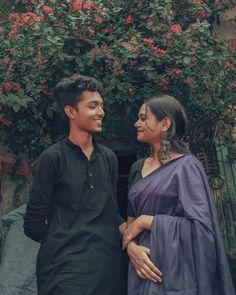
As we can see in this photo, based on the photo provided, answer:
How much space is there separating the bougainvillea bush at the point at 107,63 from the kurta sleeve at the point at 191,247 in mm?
1759

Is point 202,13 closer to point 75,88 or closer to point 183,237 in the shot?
point 75,88

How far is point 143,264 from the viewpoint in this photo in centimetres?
292

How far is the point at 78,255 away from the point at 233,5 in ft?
14.2

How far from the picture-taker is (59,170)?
128 inches

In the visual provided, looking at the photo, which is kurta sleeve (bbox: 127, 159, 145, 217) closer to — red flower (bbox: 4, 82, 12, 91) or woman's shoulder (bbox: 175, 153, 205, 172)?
woman's shoulder (bbox: 175, 153, 205, 172)

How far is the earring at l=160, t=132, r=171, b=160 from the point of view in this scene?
3219 millimetres

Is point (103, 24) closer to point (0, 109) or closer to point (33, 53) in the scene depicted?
point (33, 53)

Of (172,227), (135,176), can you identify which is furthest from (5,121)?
(172,227)

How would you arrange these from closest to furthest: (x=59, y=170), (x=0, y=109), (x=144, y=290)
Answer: (x=144, y=290) < (x=59, y=170) < (x=0, y=109)

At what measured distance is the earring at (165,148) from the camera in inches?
127

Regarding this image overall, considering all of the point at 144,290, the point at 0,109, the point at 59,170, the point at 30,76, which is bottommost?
the point at 144,290

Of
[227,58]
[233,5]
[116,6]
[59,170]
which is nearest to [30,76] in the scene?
[116,6]

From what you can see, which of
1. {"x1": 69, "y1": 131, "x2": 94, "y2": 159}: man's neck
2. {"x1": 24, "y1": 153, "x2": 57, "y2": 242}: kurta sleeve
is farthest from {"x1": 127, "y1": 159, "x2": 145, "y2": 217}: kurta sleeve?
{"x1": 24, "y1": 153, "x2": 57, "y2": 242}: kurta sleeve

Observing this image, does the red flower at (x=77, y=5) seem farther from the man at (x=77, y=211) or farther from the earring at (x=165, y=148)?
the earring at (x=165, y=148)
